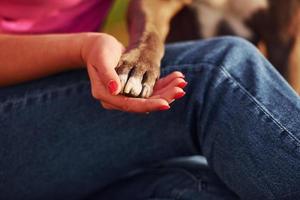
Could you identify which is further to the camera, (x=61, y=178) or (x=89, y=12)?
(x=89, y=12)

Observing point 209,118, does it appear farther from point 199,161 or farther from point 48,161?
point 48,161

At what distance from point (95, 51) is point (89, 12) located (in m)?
0.45

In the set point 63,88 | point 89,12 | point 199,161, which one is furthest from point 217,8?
point 63,88

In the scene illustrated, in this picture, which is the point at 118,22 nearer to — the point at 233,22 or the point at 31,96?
the point at 233,22

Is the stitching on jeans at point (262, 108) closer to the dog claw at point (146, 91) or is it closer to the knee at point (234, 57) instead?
the knee at point (234, 57)

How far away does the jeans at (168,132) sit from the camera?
769mm

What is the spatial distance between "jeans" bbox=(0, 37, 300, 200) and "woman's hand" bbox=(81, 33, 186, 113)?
3.6 inches

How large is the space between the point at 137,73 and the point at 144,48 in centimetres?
15

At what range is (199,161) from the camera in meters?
0.96

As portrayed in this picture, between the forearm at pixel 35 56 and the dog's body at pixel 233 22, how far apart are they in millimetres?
217

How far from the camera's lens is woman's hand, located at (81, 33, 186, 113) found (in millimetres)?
702

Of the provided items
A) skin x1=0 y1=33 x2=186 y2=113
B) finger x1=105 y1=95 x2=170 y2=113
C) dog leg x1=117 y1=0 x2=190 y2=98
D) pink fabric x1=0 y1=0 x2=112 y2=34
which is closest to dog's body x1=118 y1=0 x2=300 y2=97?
dog leg x1=117 y1=0 x2=190 y2=98

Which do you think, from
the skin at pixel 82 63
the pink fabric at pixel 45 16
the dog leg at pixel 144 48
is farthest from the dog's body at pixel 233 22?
the skin at pixel 82 63

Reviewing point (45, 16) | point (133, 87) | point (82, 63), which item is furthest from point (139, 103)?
point (45, 16)
